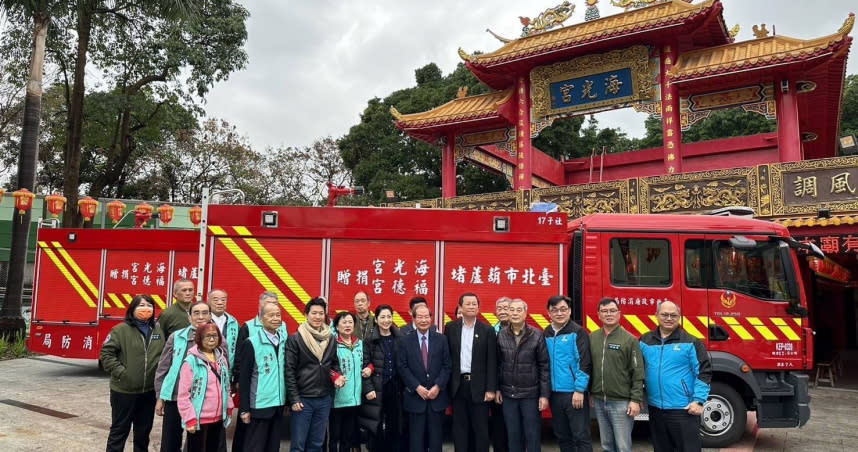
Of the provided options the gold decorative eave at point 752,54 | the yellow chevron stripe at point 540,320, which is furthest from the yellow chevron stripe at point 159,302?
the gold decorative eave at point 752,54

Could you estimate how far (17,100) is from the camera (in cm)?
2348

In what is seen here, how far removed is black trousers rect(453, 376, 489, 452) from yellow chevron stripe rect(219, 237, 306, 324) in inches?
83.0

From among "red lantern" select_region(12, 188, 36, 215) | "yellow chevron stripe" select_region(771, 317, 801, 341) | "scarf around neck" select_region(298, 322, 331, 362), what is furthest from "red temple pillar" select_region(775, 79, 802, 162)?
"red lantern" select_region(12, 188, 36, 215)

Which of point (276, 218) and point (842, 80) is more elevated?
point (842, 80)

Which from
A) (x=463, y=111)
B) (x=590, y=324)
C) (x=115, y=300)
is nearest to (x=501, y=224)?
(x=590, y=324)

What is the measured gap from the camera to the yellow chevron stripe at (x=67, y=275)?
940cm

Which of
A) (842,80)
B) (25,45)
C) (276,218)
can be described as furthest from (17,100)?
(842,80)

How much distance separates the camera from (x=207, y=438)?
455cm

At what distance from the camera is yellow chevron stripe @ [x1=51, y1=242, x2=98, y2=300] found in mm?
9359

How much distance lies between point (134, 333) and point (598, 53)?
479 inches

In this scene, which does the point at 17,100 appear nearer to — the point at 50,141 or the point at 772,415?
the point at 50,141

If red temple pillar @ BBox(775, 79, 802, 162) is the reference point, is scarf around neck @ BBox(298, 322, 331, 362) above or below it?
below

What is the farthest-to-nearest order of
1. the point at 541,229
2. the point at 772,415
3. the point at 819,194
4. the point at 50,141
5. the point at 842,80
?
the point at 50,141
the point at 842,80
the point at 819,194
the point at 541,229
the point at 772,415

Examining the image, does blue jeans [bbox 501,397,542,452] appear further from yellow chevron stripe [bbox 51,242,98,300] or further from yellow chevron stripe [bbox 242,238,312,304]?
yellow chevron stripe [bbox 51,242,98,300]
